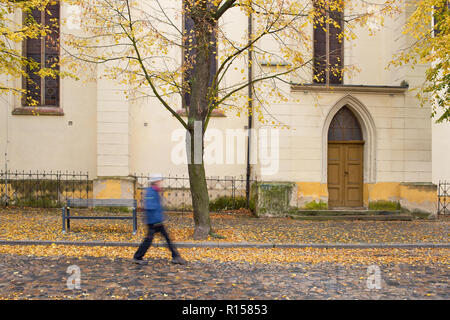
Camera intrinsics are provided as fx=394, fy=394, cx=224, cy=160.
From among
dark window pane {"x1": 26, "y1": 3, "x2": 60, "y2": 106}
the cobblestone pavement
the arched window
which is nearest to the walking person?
the cobblestone pavement

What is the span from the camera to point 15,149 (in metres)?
14.7

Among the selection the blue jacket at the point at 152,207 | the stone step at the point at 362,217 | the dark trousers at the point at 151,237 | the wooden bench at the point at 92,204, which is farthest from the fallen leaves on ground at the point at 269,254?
the stone step at the point at 362,217

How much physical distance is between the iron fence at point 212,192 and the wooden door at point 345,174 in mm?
3002

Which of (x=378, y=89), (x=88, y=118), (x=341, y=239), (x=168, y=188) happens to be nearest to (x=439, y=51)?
(x=378, y=89)

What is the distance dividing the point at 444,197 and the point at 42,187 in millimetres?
15784

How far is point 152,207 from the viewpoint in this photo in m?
6.83

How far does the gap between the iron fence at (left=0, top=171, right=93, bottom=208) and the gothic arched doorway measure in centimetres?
911

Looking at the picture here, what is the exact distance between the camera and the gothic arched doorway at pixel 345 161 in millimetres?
14742

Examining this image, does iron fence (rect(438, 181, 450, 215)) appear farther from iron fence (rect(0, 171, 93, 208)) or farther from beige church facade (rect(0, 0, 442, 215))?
iron fence (rect(0, 171, 93, 208))

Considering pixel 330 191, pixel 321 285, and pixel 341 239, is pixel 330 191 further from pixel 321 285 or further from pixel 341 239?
pixel 321 285

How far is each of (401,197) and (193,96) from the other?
29.2ft

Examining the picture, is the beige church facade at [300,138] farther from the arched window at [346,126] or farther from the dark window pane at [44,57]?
the dark window pane at [44,57]

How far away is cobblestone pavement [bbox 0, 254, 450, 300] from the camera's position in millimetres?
5273

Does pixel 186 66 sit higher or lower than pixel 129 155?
higher
